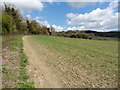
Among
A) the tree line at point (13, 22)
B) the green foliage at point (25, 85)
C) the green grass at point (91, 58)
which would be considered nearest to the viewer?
the green foliage at point (25, 85)

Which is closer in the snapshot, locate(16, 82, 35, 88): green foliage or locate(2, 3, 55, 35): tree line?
locate(16, 82, 35, 88): green foliage

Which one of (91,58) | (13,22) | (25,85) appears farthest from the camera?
(13,22)

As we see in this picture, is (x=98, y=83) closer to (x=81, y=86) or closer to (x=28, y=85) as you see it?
(x=81, y=86)

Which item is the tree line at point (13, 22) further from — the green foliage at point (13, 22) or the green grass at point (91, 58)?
the green grass at point (91, 58)

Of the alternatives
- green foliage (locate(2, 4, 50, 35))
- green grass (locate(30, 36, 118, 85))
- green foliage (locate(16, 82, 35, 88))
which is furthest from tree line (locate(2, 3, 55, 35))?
green foliage (locate(16, 82, 35, 88))

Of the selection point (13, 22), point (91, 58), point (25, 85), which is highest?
point (13, 22)

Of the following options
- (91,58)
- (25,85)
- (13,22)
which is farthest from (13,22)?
(25,85)

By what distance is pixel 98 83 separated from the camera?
4508 millimetres

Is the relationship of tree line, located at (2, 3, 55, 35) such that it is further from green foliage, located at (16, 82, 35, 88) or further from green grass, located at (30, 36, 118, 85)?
green foliage, located at (16, 82, 35, 88)

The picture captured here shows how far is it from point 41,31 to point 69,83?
7765cm

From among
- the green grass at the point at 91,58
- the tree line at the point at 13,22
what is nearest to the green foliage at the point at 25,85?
the green grass at the point at 91,58

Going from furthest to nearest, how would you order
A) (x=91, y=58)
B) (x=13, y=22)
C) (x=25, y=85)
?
(x=13, y=22), (x=91, y=58), (x=25, y=85)

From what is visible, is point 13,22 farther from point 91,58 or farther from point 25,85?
point 25,85

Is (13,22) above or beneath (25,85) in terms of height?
above
